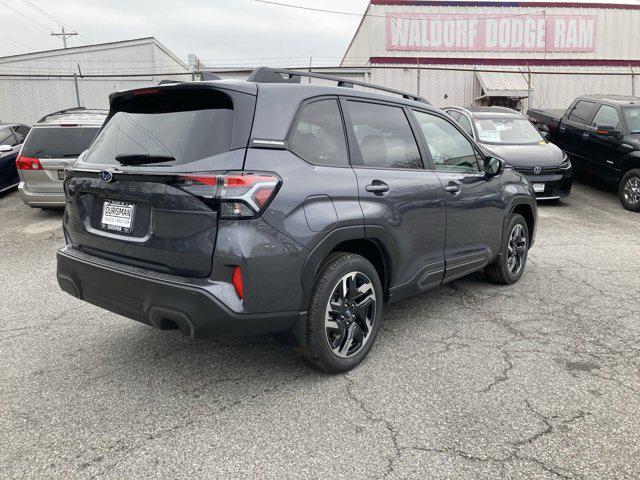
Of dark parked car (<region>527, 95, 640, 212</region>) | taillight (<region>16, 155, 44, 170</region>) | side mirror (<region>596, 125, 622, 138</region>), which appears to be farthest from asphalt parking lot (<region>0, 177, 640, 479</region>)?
side mirror (<region>596, 125, 622, 138</region>)

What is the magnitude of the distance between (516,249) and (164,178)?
3.80 meters

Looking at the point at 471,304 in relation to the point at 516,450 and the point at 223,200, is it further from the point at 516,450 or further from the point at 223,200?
the point at 223,200

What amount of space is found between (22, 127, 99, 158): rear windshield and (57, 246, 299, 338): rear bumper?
5690 millimetres

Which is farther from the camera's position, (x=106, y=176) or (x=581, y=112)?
(x=581, y=112)

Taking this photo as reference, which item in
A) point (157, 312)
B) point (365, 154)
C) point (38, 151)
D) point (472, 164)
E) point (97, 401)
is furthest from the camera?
point (38, 151)

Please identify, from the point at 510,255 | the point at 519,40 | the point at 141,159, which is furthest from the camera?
the point at 519,40

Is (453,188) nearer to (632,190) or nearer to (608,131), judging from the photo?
(632,190)

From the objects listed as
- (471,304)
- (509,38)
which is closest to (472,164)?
(471,304)

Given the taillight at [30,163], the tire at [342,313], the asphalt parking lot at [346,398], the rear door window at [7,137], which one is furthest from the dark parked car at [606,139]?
the rear door window at [7,137]

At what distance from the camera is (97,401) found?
9.90 feet

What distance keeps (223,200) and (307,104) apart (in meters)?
0.90

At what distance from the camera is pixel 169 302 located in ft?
8.91

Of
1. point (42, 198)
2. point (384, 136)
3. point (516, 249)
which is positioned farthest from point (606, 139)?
point (42, 198)

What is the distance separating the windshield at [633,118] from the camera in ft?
A: 32.1
